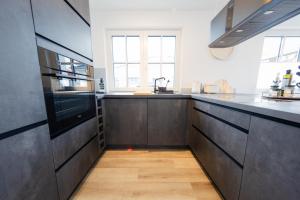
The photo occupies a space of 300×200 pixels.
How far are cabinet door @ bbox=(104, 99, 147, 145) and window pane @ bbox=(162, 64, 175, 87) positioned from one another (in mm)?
890

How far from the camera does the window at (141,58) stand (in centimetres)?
237

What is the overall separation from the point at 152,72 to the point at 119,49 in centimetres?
79

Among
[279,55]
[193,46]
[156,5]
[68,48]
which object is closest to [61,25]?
[68,48]

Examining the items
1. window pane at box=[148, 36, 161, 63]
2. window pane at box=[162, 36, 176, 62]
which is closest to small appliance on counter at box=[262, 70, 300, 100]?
window pane at box=[162, 36, 176, 62]

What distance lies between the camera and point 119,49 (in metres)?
2.42

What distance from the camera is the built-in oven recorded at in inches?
32.6

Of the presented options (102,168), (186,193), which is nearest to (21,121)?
(102,168)

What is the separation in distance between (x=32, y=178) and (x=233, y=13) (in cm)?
190

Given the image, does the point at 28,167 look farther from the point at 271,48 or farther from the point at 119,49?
the point at 271,48

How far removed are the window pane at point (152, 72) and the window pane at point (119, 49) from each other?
55 cm

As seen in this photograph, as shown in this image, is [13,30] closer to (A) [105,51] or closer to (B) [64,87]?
(B) [64,87]

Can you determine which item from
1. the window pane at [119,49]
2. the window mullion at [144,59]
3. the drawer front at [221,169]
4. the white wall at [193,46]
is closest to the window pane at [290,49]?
the white wall at [193,46]

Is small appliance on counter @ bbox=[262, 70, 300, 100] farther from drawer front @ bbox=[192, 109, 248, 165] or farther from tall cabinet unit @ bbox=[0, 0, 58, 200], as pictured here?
tall cabinet unit @ bbox=[0, 0, 58, 200]

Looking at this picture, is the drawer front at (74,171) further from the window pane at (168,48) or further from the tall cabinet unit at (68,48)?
the window pane at (168,48)
